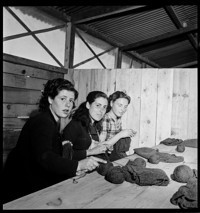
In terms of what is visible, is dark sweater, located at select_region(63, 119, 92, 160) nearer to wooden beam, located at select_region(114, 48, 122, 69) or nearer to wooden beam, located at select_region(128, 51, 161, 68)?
wooden beam, located at select_region(114, 48, 122, 69)

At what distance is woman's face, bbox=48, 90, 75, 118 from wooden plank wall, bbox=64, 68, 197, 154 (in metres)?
1.31

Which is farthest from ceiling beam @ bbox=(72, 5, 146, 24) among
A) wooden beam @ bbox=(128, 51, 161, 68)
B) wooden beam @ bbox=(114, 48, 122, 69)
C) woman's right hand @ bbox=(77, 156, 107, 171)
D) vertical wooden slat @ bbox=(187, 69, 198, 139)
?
woman's right hand @ bbox=(77, 156, 107, 171)

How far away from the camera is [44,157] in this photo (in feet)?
4.03

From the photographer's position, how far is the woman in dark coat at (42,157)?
1.22 meters

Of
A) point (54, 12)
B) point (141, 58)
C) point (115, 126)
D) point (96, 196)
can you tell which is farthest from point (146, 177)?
point (141, 58)

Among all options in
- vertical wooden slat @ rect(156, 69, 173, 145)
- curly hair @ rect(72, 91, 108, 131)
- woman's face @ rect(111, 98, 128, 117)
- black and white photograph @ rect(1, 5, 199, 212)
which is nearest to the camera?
black and white photograph @ rect(1, 5, 199, 212)

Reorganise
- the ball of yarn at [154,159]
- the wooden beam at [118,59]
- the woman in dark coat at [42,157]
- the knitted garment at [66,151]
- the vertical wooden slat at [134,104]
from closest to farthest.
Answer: the woman in dark coat at [42,157] < the ball of yarn at [154,159] < the knitted garment at [66,151] < the vertical wooden slat at [134,104] < the wooden beam at [118,59]

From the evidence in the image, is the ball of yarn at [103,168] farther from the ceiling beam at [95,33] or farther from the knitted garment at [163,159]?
the ceiling beam at [95,33]

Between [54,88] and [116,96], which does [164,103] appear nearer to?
[116,96]

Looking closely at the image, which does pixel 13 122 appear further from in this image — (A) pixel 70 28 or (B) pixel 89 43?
(B) pixel 89 43

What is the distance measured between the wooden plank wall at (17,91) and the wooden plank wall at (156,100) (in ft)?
2.43

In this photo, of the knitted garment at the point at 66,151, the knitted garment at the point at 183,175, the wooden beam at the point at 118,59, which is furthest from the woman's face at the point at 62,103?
the wooden beam at the point at 118,59

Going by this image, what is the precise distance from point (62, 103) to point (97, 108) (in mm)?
650

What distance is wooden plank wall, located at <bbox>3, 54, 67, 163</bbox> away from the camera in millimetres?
2279
